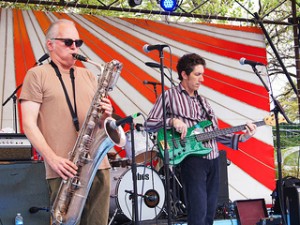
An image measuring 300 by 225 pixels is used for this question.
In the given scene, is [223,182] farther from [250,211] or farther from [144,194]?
[144,194]

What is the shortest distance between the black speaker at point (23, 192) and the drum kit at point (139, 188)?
1895 mm

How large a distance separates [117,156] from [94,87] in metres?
4.46

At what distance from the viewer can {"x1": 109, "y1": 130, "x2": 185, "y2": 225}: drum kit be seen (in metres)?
6.28

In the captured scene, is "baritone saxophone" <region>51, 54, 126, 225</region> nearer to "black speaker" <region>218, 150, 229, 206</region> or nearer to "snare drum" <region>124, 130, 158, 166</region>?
"snare drum" <region>124, 130, 158, 166</region>

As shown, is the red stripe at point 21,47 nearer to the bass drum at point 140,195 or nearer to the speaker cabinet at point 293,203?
the bass drum at point 140,195

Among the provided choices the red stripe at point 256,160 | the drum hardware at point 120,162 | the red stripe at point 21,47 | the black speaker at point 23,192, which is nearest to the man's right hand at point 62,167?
the black speaker at point 23,192

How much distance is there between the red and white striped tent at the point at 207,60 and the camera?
7629mm

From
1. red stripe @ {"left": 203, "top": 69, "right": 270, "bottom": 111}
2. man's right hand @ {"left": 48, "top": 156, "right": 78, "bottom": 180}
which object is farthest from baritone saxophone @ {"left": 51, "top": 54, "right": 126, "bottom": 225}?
red stripe @ {"left": 203, "top": 69, "right": 270, "bottom": 111}

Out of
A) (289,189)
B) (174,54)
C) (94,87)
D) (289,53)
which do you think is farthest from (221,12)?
(94,87)

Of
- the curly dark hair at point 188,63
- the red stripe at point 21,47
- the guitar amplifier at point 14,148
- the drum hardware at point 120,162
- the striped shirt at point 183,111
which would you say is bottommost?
the drum hardware at point 120,162

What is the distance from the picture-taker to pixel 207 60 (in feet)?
27.1

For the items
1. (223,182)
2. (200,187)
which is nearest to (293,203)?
(223,182)

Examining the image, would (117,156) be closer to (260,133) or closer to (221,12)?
(260,133)

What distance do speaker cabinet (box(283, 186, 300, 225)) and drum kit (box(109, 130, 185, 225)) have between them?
Answer: 158cm
